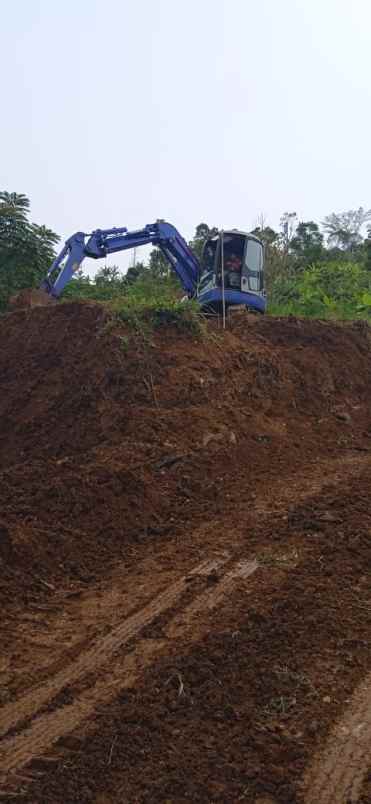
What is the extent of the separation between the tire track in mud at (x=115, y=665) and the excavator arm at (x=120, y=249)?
29.6 feet

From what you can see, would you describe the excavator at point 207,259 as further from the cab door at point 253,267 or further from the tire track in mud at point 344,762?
the tire track in mud at point 344,762

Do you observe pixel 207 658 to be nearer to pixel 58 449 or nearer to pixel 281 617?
pixel 281 617

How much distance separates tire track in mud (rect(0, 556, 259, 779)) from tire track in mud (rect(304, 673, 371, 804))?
106 cm

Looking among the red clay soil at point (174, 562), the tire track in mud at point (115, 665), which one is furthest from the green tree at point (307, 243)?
the tire track in mud at point (115, 665)

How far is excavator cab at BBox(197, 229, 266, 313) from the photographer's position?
13664mm

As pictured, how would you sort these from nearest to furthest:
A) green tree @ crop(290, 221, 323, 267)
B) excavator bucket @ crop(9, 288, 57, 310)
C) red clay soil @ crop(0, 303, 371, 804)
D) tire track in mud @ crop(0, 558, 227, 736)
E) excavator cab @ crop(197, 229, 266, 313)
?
red clay soil @ crop(0, 303, 371, 804) < tire track in mud @ crop(0, 558, 227, 736) < excavator bucket @ crop(9, 288, 57, 310) < excavator cab @ crop(197, 229, 266, 313) < green tree @ crop(290, 221, 323, 267)

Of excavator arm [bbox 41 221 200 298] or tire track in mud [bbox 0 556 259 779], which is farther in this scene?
excavator arm [bbox 41 221 200 298]

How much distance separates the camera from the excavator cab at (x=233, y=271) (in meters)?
13.7

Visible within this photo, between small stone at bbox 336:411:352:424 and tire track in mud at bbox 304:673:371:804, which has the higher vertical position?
small stone at bbox 336:411:352:424

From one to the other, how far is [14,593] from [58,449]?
318cm

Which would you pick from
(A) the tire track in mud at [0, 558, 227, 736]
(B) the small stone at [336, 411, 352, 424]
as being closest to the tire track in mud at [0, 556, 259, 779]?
(A) the tire track in mud at [0, 558, 227, 736]

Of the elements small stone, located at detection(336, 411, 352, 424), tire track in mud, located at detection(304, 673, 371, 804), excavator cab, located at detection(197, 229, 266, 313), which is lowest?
tire track in mud, located at detection(304, 673, 371, 804)

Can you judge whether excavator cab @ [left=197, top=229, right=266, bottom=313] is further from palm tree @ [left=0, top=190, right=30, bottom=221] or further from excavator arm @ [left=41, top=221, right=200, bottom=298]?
palm tree @ [left=0, top=190, right=30, bottom=221]

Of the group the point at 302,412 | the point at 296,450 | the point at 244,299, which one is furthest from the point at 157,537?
the point at 244,299
